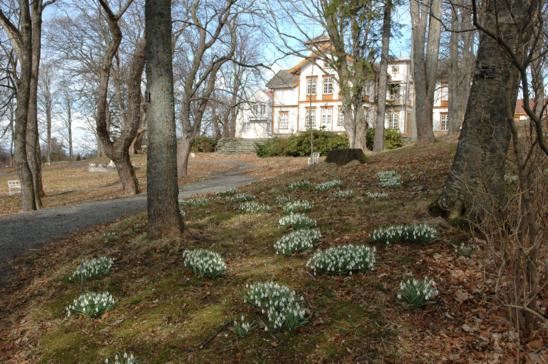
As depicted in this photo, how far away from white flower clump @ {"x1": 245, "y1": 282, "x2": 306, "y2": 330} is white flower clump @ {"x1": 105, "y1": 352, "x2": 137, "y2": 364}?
1.12 meters

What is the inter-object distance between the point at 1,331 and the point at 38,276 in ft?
6.27

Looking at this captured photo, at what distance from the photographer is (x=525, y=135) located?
3.25 meters

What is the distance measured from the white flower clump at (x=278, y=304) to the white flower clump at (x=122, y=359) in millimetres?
1120

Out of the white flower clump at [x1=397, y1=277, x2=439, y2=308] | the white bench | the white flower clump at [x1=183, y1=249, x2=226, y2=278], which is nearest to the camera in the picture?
the white flower clump at [x1=397, y1=277, x2=439, y2=308]

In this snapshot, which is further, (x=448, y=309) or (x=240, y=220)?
(x=240, y=220)

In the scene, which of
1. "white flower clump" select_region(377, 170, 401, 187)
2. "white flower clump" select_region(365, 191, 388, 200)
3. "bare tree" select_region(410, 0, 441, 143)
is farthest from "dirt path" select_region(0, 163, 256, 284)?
"bare tree" select_region(410, 0, 441, 143)

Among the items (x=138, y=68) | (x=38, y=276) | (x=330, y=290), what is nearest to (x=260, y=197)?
(x=38, y=276)

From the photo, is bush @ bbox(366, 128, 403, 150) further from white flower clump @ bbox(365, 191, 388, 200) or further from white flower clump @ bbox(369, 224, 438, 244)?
white flower clump @ bbox(369, 224, 438, 244)

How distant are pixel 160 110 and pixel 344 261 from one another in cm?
340

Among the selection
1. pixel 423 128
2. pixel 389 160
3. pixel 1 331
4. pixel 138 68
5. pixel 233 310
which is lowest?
pixel 1 331

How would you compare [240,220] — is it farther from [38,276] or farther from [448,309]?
[448,309]

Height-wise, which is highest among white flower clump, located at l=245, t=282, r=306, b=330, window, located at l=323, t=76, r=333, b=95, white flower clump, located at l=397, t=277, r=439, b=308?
window, located at l=323, t=76, r=333, b=95

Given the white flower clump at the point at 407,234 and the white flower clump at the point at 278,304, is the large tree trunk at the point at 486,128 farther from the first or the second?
the white flower clump at the point at 278,304

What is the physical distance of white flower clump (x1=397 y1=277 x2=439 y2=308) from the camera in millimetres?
3564
